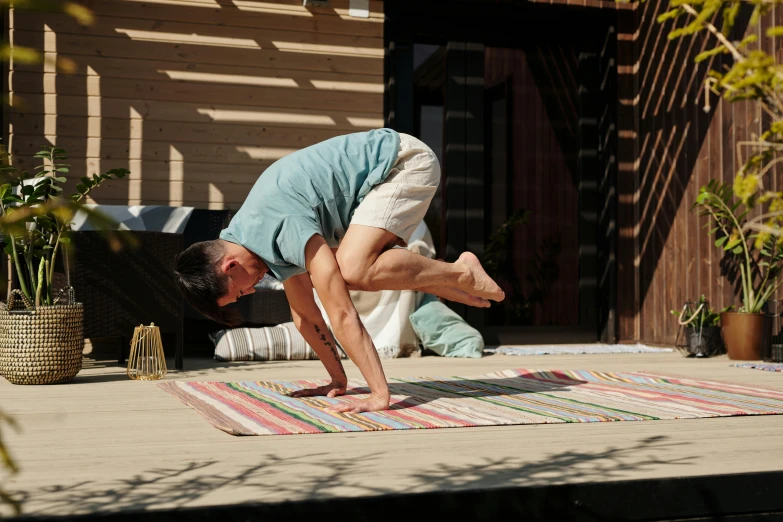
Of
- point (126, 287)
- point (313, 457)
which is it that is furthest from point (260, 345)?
point (313, 457)

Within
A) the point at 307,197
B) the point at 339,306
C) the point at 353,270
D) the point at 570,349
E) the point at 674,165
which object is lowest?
the point at 570,349

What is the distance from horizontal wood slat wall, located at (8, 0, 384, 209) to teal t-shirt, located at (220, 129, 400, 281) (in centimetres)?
281

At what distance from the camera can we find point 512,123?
7016 millimetres

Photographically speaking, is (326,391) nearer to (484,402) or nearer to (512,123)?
(484,402)

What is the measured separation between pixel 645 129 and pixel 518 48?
1.06 m

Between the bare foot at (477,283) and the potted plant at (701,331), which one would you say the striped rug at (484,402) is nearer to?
the bare foot at (477,283)

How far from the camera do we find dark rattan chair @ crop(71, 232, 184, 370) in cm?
394

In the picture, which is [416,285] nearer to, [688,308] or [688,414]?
[688,414]

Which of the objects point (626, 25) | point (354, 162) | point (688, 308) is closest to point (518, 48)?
point (626, 25)

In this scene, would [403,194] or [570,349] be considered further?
[570,349]

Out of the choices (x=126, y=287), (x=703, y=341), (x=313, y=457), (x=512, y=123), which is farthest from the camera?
(x=512, y=123)

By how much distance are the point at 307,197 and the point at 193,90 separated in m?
3.13

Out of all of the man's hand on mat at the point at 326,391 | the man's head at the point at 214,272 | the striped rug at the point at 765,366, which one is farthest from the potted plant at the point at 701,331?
the man's head at the point at 214,272

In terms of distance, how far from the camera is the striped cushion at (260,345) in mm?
Answer: 4668
